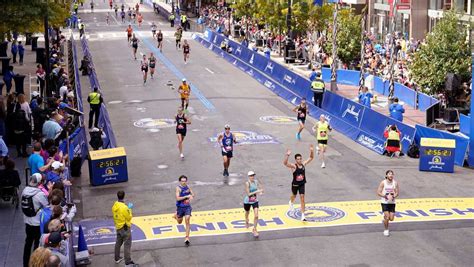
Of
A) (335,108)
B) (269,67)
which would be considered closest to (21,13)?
(335,108)

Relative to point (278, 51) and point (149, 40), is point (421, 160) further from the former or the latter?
point (149, 40)

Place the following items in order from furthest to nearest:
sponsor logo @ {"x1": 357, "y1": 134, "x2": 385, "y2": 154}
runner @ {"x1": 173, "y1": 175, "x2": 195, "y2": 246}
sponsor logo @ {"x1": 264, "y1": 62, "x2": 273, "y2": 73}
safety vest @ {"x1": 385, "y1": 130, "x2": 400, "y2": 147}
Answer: sponsor logo @ {"x1": 264, "y1": 62, "x2": 273, "y2": 73}
sponsor logo @ {"x1": 357, "y1": 134, "x2": 385, "y2": 154}
safety vest @ {"x1": 385, "y1": 130, "x2": 400, "y2": 147}
runner @ {"x1": 173, "y1": 175, "x2": 195, "y2": 246}

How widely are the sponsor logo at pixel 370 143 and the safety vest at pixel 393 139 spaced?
2.84 feet

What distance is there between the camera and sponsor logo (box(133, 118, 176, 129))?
31891 mm

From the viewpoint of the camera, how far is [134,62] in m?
53.5

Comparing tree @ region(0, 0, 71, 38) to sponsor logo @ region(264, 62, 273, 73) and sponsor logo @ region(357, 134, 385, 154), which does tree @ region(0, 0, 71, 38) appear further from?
sponsor logo @ region(264, 62, 273, 73)

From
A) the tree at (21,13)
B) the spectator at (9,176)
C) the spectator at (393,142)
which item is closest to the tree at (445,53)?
the spectator at (393,142)

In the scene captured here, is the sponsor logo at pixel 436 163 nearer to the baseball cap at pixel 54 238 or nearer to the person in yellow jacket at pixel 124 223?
the person in yellow jacket at pixel 124 223

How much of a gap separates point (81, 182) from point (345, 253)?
9.60 m

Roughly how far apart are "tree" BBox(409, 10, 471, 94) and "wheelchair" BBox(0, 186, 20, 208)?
21746 millimetres

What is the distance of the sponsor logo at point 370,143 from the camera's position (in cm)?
2775

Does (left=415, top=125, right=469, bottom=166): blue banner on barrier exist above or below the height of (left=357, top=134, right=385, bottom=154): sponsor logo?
above

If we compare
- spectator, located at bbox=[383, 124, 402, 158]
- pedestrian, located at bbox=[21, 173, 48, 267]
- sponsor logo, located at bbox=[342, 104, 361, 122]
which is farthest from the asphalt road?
pedestrian, located at bbox=[21, 173, 48, 267]

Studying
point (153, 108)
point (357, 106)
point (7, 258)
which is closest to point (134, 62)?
point (153, 108)
